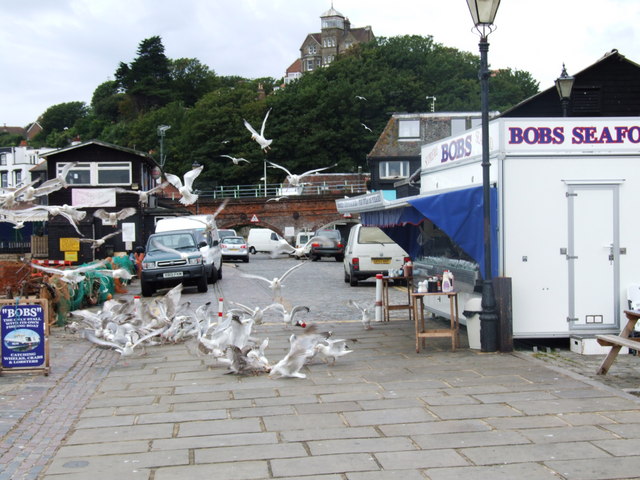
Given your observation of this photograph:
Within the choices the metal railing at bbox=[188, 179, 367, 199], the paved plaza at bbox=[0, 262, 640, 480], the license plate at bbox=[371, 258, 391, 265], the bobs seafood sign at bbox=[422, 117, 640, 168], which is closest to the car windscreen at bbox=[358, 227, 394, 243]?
the license plate at bbox=[371, 258, 391, 265]

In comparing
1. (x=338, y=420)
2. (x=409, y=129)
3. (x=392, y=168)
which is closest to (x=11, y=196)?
(x=338, y=420)

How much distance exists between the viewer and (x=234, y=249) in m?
44.8

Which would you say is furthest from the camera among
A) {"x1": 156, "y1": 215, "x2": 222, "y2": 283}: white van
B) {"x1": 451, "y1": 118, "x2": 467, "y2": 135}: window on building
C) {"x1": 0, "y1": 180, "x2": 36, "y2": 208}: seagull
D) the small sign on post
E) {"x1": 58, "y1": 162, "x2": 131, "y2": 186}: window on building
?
{"x1": 451, "y1": 118, "x2": 467, "y2": 135}: window on building

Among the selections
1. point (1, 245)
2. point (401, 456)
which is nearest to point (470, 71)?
point (1, 245)

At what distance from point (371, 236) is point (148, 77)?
101 metres

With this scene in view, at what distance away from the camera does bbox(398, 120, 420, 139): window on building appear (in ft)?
202

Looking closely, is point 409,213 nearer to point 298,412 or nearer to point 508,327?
point 508,327

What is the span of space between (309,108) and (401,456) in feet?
→ 250

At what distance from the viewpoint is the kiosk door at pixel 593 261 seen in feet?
35.1

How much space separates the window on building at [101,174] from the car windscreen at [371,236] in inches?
951

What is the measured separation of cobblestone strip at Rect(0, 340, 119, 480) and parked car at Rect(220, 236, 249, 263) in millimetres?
33852

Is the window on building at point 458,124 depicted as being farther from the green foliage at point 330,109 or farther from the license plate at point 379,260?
the license plate at point 379,260

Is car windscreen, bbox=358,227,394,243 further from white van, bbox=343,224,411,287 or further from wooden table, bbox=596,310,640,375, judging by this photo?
wooden table, bbox=596,310,640,375

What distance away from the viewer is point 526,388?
317 inches
